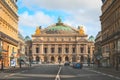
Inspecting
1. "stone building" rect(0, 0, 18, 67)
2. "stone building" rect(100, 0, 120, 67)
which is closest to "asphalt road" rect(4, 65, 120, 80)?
"stone building" rect(100, 0, 120, 67)

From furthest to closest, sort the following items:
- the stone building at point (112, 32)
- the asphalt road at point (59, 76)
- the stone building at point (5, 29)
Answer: the stone building at point (5, 29), the stone building at point (112, 32), the asphalt road at point (59, 76)

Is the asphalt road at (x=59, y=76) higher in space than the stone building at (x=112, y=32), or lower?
lower

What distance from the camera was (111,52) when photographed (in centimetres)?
8956

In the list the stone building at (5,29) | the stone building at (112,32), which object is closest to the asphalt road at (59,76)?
the stone building at (112,32)

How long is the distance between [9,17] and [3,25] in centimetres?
1073

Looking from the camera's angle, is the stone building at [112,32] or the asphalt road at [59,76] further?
the stone building at [112,32]

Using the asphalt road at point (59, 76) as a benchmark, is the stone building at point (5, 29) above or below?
above

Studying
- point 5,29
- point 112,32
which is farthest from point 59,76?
point 112,32

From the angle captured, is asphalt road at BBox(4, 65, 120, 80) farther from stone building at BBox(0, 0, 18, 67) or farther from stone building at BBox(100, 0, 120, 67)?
stone building at BBox(0, 0, 18, 67)

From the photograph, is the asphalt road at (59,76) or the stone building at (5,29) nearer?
the asphalt road at (59,76)

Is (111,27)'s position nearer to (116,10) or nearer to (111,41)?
(111,41)

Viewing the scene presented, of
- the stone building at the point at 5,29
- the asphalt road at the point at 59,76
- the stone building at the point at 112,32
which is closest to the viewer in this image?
the asphalt road at the point at 59,76

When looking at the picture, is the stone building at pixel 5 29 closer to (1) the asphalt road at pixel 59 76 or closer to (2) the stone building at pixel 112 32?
(2) the stone building at pixel 112 32

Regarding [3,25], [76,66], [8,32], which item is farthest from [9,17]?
[76,66]
